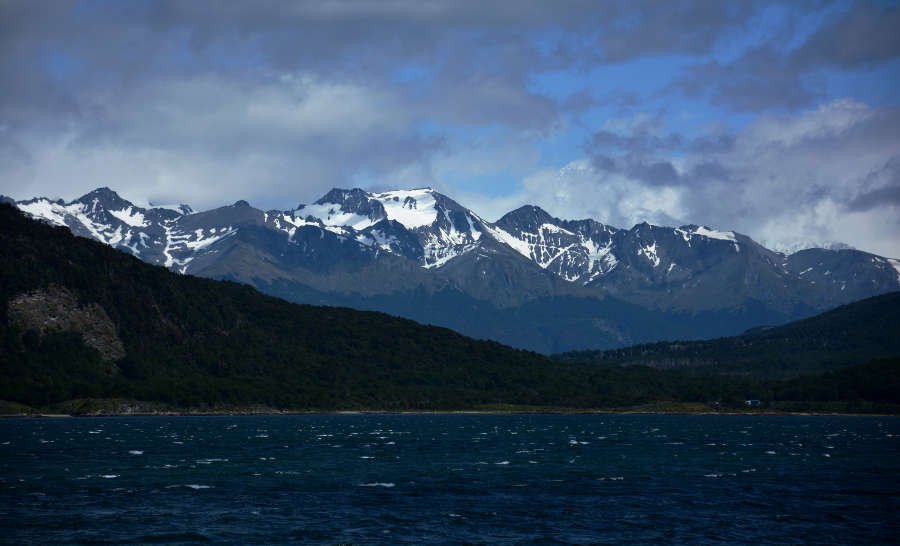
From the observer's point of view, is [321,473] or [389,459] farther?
[389,459]

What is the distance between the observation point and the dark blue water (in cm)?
8431

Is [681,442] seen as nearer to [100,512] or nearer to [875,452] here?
[875,452]

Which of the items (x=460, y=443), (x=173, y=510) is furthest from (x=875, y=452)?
(x=173, y=510)

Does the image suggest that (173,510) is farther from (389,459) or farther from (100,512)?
(389,459)

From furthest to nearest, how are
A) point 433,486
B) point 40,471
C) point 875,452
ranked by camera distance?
point 875,452
point 40,471
point 433,486

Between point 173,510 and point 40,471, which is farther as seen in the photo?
point 40,471

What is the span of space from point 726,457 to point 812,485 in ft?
123

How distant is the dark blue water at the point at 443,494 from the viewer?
277 feet

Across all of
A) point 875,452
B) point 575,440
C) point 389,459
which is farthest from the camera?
point 575,440

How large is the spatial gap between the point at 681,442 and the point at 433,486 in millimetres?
88810

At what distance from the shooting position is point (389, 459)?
147000mm

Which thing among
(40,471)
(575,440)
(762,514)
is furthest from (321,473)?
(575,440)

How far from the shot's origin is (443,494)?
352 feet

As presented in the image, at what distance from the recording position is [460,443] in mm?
184375
